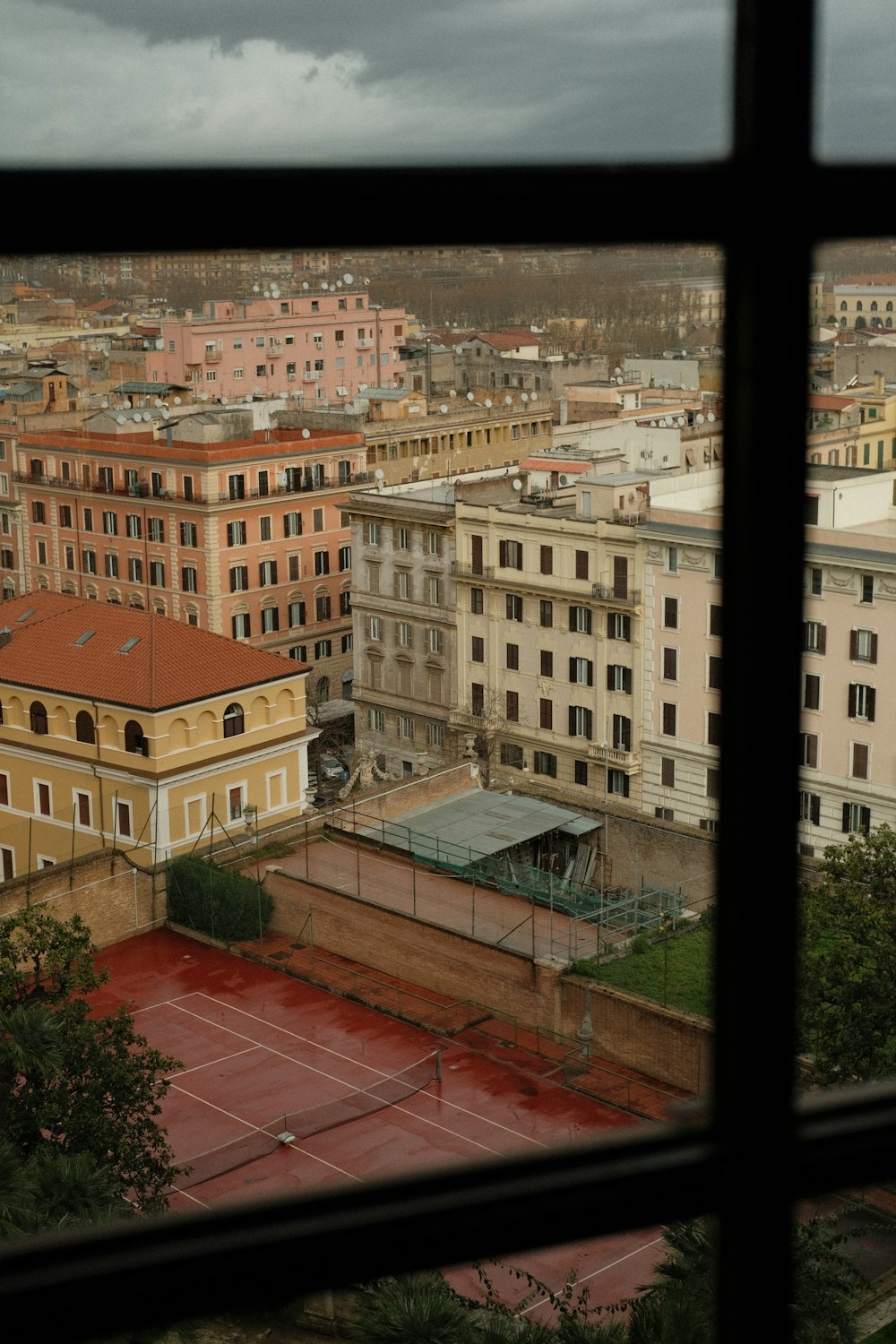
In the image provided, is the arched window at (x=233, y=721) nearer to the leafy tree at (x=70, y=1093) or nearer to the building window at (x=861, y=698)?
the building window at (x=861, y=698)

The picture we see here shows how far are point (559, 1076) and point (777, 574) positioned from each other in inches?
311

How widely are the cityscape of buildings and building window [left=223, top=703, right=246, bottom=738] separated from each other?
0.07ft

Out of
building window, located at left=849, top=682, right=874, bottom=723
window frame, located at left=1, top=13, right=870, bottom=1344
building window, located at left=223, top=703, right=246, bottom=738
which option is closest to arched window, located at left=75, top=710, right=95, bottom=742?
building window, located at left=223, top=703, right=246, bottom=738

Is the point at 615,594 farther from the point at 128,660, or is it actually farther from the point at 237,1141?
the point at 237,1141

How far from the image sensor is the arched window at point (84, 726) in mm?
9914

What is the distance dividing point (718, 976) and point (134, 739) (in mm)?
9624

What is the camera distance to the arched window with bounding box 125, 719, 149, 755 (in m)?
9.78

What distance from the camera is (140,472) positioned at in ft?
40.8

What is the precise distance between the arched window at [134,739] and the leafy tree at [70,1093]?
148 inches

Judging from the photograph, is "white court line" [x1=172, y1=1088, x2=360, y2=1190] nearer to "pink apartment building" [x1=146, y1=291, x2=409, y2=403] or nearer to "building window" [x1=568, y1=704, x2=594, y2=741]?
"building window" [x1=568, y1=704, x2=594, y2=741]

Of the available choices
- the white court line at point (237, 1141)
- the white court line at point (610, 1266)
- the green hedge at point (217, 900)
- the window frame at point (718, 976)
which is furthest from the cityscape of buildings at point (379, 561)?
the window frame at point (718, 976)

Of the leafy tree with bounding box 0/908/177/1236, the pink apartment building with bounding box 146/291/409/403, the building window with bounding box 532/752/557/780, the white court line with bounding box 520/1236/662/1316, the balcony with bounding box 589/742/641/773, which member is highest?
the pink apartment building with bounding box 146/291/409/403

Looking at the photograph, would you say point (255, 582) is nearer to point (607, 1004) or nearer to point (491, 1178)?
point (607, 1004)

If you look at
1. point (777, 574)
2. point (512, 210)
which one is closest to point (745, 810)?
point (777, 574)
